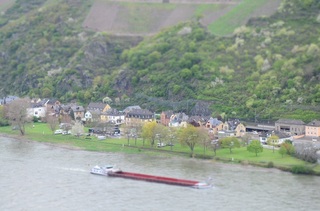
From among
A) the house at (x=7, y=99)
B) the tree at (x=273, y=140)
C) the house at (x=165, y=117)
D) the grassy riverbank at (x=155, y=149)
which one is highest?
the house at (x=7, y=99)

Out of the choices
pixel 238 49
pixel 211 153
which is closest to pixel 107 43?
pixel 238 49

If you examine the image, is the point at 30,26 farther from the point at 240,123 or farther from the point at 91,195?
the point at 91,195

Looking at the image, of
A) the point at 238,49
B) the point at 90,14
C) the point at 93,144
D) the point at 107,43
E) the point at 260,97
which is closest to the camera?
the point at 93,144

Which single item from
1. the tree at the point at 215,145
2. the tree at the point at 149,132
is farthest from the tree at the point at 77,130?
the tree at the point at 215,145

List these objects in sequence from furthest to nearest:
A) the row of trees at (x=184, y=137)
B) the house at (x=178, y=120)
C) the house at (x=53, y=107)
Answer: the house at (x=53, y=107), the house at (x=178, y=120), the row of trees at (x=184, y=137)

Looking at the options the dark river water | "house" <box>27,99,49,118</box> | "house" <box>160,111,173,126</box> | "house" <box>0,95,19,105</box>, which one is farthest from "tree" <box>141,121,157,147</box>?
"house" <box>0,95,19,105</box>

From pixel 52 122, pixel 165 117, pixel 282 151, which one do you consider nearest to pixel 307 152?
pixel 282 151

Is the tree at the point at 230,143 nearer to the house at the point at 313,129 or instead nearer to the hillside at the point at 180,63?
the house at the point at 313,129
